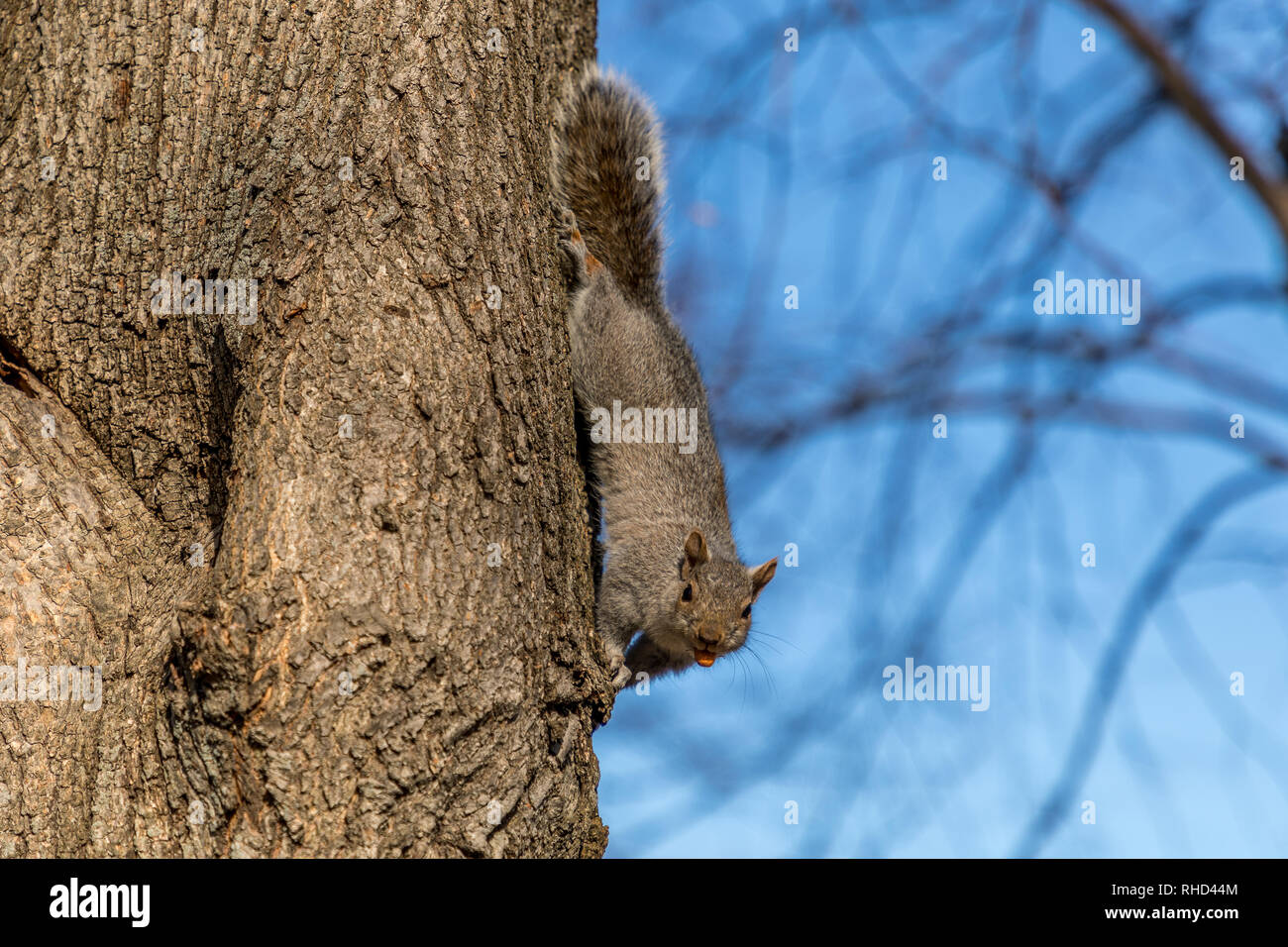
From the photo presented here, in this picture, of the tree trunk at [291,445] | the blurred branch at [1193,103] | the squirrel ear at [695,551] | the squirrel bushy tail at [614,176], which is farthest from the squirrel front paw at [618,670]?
the blurred branch at [1193,103]

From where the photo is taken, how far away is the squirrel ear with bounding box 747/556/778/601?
3727 mm

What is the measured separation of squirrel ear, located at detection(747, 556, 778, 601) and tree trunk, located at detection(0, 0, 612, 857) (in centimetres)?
121

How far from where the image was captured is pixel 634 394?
334 cm

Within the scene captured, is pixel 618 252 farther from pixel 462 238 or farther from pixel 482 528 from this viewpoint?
pixel 482 528

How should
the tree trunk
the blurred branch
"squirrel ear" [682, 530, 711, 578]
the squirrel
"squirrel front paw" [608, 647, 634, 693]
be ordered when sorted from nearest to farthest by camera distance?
the tree trunk < "squirrel front paw" [608, 647, 634, 693] < the squirrel < "squirrel ear" [682, 530, 711, 578] < the blurred branch

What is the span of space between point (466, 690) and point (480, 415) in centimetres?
57

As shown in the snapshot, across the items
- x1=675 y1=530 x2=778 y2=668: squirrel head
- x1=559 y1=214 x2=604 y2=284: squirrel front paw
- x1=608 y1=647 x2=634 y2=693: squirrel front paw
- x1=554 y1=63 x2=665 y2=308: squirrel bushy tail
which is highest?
x1=554 y1=63 x2=665 y2=308: squirrel bushy tail

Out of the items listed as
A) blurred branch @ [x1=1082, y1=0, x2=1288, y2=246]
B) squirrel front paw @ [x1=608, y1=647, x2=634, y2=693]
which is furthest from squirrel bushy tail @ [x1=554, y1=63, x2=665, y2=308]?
blurred branch @ [x1=1082, y1=0, x2=1288, y2=246]

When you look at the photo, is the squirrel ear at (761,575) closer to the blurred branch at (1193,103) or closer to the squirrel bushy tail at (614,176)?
the squirrel bushy tail at (614,176)

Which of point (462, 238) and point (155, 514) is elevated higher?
point (462, 238)

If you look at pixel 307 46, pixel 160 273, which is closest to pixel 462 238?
pixel 307 46

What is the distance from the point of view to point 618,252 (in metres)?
3.50

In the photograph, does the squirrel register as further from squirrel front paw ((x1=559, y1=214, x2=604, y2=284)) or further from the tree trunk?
the tree trunk

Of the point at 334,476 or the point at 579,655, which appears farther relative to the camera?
the point at 579,655
